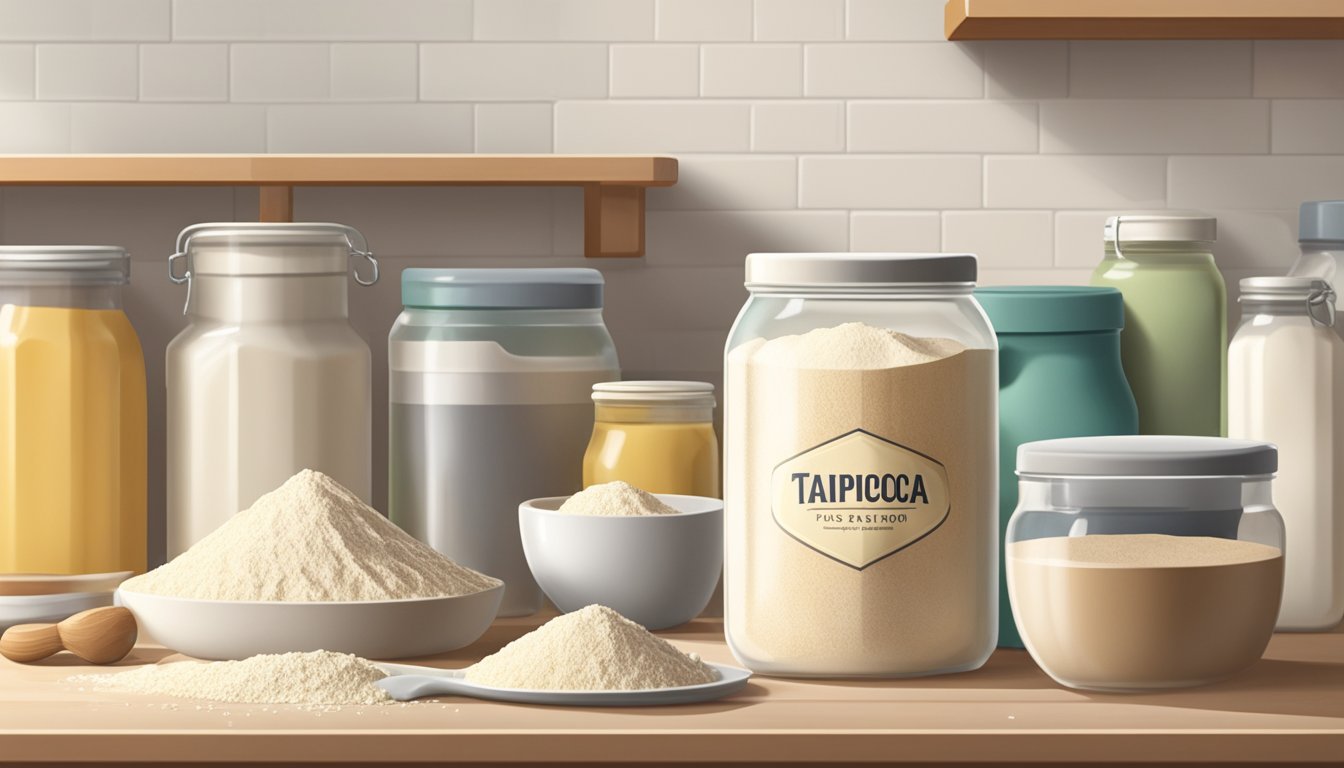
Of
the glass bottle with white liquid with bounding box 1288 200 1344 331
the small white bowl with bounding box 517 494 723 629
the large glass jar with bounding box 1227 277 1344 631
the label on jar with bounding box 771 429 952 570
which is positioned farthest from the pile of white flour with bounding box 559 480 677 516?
the glass bottle with white liquid with bounding box 1288 200 1344 331

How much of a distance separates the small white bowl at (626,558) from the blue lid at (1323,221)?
29.6 inches

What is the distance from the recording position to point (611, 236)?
1.66 meters

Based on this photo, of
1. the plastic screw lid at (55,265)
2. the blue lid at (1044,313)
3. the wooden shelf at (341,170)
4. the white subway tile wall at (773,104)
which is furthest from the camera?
the white subway tile wall at (773,104)

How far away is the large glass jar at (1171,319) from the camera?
150 cm

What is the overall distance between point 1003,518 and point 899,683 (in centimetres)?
Answer: 22

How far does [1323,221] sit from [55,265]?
1.32 metres

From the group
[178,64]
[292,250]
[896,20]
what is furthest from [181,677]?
[896,20]

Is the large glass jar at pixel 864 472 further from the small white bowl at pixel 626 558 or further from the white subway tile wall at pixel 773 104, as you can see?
the white subway tile wall at pixel 773 104

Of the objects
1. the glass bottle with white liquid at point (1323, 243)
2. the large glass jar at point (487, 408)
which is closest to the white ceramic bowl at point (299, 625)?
the large glass jar at point (487, 408)

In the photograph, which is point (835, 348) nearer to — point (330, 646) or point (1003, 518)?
point (1003, 518)

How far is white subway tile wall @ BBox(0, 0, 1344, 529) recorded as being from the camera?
5.64ft

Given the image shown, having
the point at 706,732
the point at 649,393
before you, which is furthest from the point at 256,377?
the point at 706,732

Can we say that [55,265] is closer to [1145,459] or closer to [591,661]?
[591,661]

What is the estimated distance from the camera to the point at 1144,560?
3.53 feet
